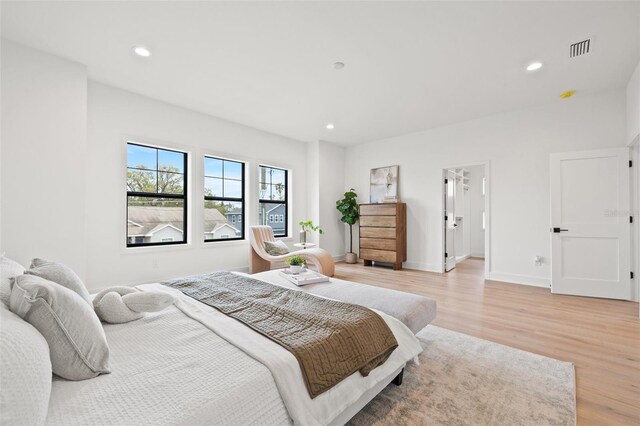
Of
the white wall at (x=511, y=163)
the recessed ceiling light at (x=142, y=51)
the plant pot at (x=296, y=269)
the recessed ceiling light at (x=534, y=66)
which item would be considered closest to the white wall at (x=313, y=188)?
the white wall at (x=511, y=163)

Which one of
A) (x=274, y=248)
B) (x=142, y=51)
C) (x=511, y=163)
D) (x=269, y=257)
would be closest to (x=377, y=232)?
(x=274, y=248)

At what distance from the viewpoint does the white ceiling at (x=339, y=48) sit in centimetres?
228

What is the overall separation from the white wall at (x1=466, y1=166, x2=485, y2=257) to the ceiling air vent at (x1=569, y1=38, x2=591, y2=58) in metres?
4.96

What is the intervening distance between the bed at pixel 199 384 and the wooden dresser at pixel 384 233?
163 inches

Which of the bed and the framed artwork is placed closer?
the bed

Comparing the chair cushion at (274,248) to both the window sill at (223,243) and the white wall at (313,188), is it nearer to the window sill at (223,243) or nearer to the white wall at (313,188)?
the window sill at (223,243)

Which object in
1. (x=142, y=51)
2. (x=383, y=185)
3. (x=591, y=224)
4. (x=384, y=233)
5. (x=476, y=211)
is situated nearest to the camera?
(x=142, y=51)

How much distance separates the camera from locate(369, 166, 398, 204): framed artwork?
19.3 feet

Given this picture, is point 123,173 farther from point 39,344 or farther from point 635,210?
point 635,210

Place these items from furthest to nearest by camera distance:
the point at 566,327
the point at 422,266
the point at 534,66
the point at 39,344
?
1. the point at 422,266
2. the point at 534,66
3. the point at 566,327
4. the point at 39,344

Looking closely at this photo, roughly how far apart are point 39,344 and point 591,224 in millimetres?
5375

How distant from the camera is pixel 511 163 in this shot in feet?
14.7

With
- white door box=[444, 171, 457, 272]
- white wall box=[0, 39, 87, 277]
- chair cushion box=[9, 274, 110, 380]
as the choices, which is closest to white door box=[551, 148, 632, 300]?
white door box=[444, 171, 457, 272]

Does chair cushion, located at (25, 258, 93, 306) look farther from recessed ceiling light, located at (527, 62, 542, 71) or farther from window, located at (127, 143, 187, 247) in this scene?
recessed ceiling light, located at (527, 62, 542, 71)
